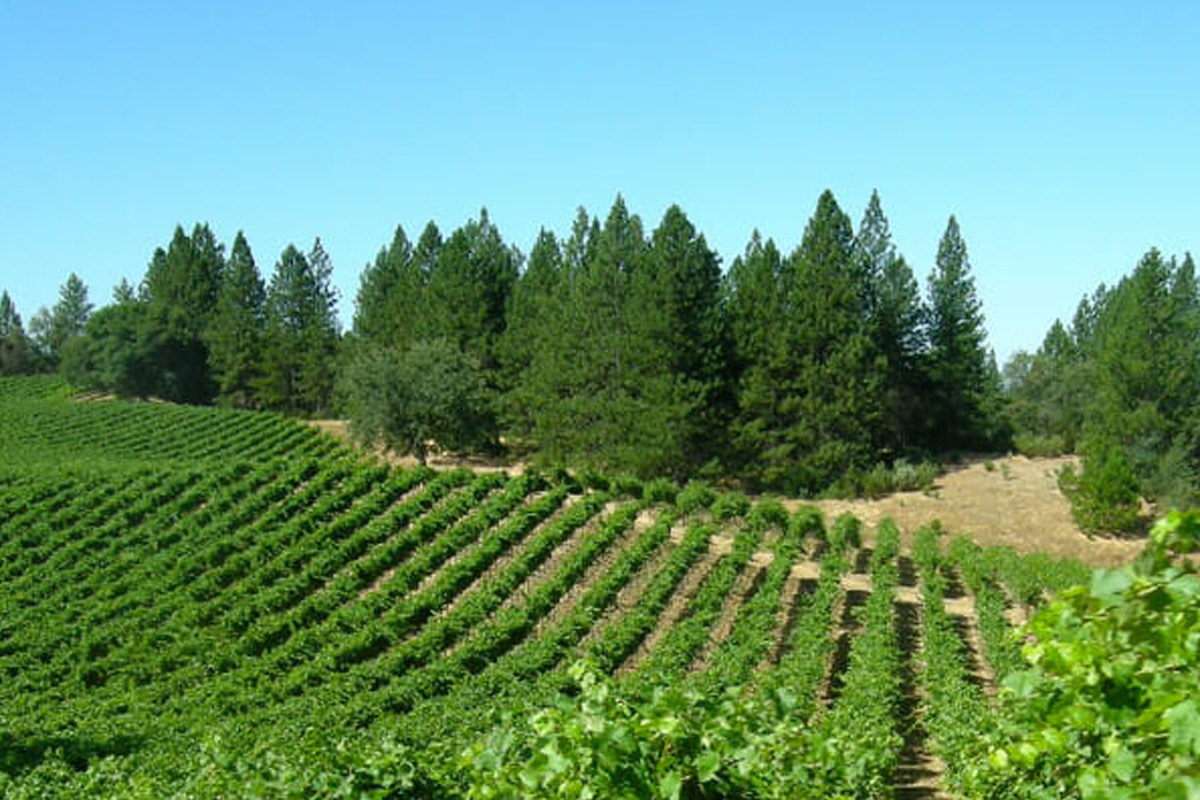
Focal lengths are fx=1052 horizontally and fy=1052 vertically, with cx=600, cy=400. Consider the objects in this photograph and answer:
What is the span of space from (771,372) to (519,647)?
81.6 feet

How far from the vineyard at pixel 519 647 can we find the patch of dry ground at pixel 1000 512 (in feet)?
15.0

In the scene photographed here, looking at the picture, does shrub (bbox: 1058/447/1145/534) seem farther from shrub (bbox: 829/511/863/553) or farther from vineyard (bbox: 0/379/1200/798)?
A: shrub (bbox: 829/511/863/553)

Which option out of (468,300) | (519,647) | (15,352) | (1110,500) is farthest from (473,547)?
(15,352)

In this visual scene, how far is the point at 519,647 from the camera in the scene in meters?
20.0

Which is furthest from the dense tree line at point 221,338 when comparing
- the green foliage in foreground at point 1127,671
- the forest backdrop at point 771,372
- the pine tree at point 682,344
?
the green foliage in foreground at point 1127,671

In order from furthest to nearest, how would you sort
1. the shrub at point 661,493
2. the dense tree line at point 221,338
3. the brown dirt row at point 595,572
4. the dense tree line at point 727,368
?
the dense tree line at point 221,338, the dense tree line at point 727,368, the shrub at point 661,493, the brown dirt row at point 595,572

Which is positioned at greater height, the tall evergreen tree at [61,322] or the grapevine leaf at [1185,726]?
the tall evergreen tree at [61,322]

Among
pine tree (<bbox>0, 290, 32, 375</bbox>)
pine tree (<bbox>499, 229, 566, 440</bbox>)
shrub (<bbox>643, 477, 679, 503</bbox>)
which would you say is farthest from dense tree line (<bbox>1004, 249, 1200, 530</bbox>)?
pine tree (<bbox>0, 290, 32, 375</bbox>)

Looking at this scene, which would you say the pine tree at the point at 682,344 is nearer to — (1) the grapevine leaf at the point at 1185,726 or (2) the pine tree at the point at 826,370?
(2) the pine tree at the point at 826,370

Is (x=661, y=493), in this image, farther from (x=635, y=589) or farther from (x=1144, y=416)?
(x=1144, y=416)

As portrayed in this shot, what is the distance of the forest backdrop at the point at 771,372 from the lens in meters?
39.0

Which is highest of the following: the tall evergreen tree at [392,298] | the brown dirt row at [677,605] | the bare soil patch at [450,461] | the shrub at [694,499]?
the tall evergreen tree at [392,298]

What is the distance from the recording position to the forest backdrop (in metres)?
39.0

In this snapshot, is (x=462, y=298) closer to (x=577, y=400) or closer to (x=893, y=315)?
(x=577, y=400)
